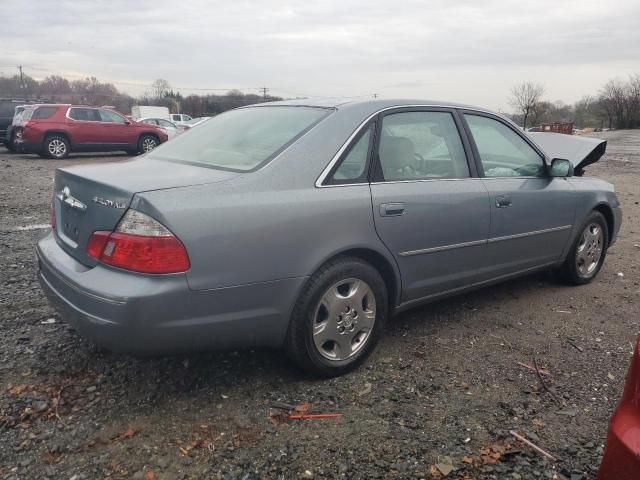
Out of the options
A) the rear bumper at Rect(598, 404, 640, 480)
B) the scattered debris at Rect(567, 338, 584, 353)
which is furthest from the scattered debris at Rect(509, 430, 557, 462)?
the scattered debris at Rect(567, 338, 584, 353)

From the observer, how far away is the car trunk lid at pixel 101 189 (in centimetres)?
240

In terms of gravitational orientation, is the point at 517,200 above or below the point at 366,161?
below

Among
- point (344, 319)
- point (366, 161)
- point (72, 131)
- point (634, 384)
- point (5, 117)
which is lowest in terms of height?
point (344, 319)

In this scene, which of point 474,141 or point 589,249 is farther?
point 589,249

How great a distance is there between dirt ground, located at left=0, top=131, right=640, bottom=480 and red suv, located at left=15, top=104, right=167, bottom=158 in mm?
12834

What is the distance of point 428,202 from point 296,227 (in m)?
0.96

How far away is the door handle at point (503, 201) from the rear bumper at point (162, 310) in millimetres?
1684

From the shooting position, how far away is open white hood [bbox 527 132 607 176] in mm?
4906

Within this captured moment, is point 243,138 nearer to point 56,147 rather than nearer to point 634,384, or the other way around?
point 634,384

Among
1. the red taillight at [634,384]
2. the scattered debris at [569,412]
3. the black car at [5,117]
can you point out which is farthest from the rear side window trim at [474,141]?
the black car at [5,117]

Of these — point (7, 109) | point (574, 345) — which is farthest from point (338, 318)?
point (7, 109)

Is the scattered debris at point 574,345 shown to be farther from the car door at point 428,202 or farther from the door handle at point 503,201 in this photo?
the door handle at point 503,201

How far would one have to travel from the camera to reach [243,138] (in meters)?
3.16

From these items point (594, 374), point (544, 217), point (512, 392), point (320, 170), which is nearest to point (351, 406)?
point (512, 392)
